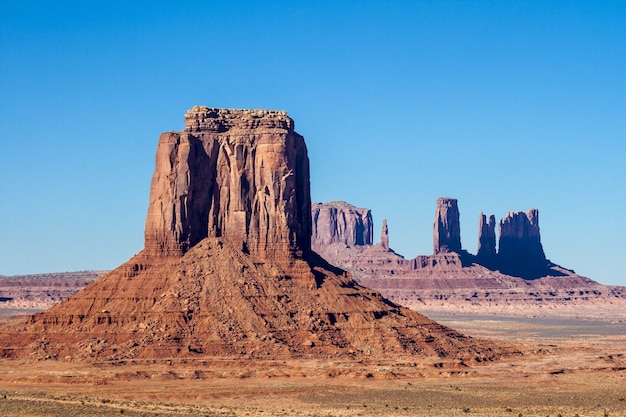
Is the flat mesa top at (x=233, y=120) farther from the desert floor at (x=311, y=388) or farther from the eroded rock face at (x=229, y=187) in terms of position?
the desert floor at (x=311, y=388)

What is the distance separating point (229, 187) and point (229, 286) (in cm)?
1095

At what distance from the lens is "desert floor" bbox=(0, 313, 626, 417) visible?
100 m

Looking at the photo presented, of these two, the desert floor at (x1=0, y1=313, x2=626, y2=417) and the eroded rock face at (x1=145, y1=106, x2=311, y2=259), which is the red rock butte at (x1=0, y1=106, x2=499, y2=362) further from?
the desert floor at (x1=0, y1=313, x2=626, y2=417)

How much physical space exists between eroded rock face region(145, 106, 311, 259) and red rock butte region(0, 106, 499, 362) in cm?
9

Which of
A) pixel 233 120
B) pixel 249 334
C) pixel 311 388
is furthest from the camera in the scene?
pixel 233 120

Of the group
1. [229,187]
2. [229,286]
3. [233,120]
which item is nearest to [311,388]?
[229,286]

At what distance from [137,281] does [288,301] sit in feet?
45.7

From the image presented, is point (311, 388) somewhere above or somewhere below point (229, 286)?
below

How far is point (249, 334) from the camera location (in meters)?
126

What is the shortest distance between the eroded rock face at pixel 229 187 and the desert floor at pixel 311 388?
17.5 m

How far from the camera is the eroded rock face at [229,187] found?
136 m

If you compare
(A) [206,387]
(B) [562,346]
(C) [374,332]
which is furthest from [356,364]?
(B) [562,346]

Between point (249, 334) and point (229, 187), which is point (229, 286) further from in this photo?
point (229, 187)

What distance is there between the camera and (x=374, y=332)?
129250 millimetres
